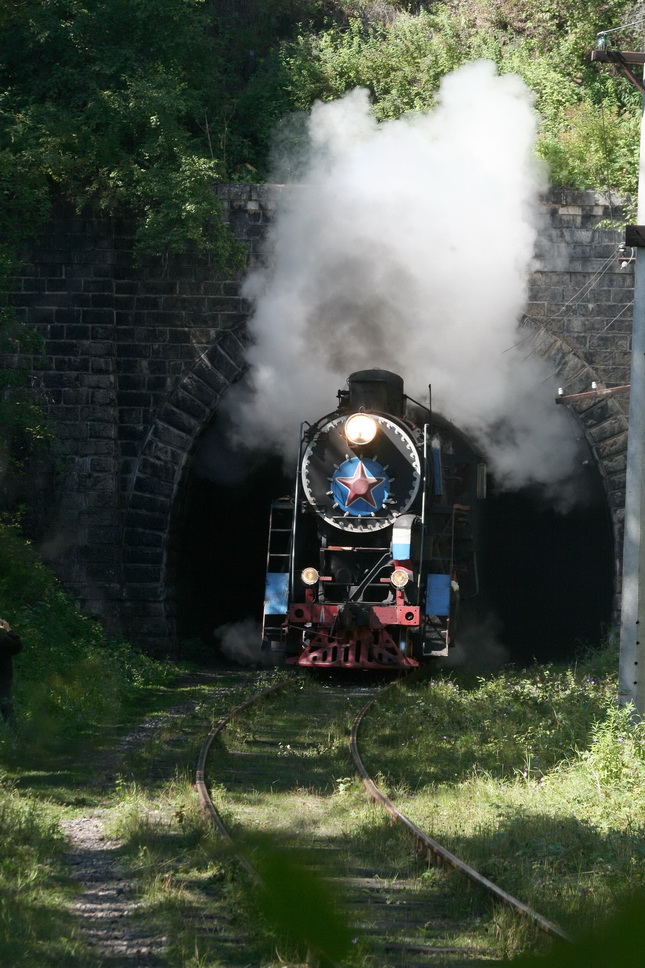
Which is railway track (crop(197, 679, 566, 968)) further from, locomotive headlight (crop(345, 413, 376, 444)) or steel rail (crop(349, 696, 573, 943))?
locomotive headlight (crop(345, 413, 376, 444))

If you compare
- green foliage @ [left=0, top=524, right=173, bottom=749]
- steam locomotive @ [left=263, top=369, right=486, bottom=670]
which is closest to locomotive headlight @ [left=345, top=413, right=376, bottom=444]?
steam locomotive @ [left=263, top=369, right=486, bottom=670]

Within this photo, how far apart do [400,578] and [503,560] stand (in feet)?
28.1

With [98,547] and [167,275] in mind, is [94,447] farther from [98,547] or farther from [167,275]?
[167,275]

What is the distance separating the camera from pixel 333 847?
622 cm

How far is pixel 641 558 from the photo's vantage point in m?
9.05

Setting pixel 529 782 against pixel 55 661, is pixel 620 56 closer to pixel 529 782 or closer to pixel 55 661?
pixel 529 782

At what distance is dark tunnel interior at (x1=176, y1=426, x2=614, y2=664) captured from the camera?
18.9 meters

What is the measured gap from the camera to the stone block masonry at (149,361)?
16625mm

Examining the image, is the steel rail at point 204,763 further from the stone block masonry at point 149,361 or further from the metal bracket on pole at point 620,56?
the metal bracket on pole at point 620,56

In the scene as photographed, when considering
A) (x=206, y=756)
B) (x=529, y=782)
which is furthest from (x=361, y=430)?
(x=529, y=782)

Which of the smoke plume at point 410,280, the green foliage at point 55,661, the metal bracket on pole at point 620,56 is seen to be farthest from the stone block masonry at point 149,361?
the metal bracket on pole at point 620,56

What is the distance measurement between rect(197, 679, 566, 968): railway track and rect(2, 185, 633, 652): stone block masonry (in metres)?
5.59

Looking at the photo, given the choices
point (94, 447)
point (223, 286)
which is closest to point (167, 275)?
point (223, 286)

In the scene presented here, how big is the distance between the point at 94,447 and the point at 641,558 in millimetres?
9681
